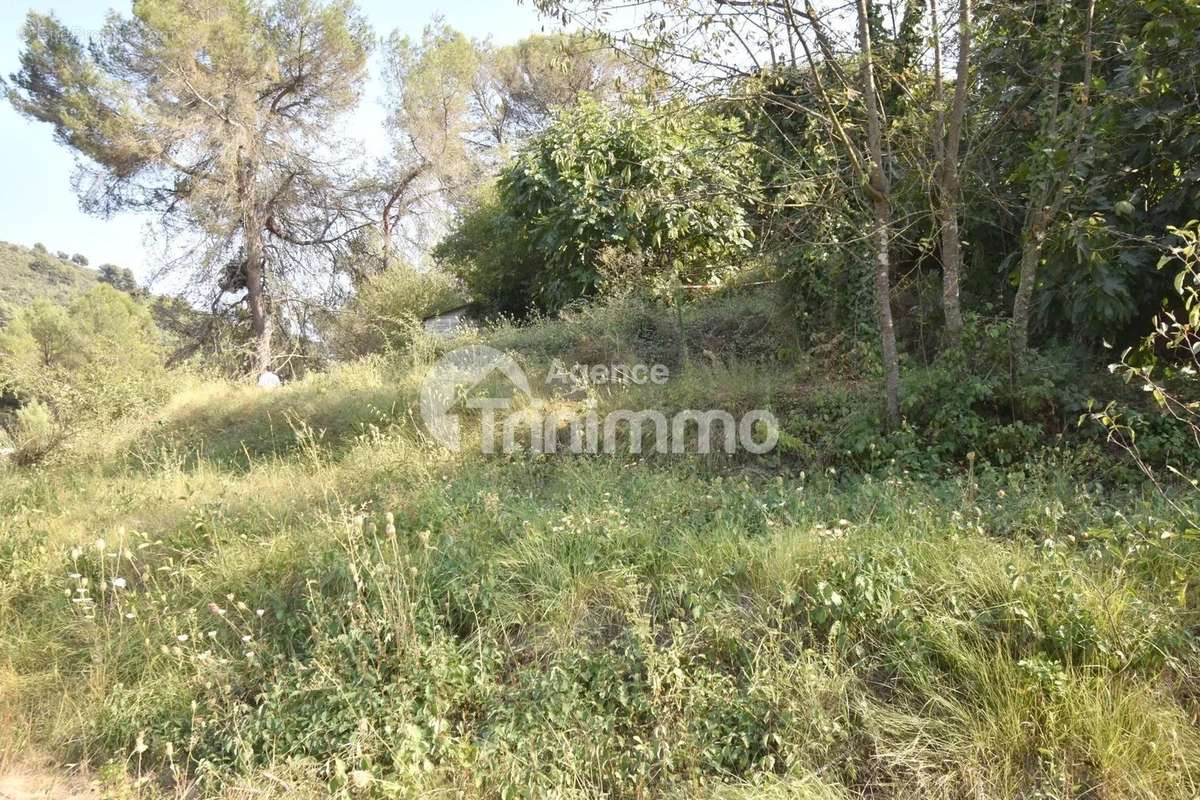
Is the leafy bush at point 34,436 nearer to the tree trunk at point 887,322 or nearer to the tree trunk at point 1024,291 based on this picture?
the tree trunk at point 887,322

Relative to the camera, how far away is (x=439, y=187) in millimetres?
20328

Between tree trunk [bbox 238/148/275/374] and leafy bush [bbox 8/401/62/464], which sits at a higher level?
tree trunk [bbox 238/148/275/374]

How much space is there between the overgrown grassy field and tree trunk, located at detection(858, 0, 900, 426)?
89 cm

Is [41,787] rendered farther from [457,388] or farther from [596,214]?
[596,214]

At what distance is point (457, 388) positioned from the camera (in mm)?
7125

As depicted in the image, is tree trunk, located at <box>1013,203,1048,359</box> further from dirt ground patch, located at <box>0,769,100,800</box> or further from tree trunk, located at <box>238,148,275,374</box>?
tree trunk, located at <box>238,148,275,374</box>

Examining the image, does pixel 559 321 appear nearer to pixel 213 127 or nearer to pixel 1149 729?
pixel 1149 729

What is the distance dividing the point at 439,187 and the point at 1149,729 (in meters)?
20.6

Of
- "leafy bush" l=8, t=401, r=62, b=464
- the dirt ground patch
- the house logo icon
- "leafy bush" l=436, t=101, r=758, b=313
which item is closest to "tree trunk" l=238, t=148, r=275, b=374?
"leafy bush" l=8, t=401, r=62, b=464

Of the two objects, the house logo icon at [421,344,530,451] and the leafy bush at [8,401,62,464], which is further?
the leafy bush at [8,401,62,464]

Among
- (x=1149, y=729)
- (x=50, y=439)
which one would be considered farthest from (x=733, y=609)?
(x=50, y=439)

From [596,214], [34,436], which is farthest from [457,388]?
[34,436]

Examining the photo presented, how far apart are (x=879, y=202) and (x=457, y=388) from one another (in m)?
4.34

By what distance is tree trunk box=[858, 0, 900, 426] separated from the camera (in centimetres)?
487
